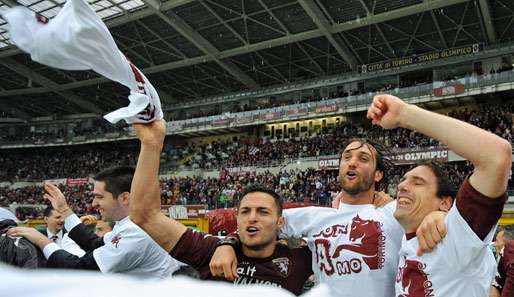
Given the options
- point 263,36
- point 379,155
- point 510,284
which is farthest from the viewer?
point 263,36

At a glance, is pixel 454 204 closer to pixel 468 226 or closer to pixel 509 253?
pixel 468 226

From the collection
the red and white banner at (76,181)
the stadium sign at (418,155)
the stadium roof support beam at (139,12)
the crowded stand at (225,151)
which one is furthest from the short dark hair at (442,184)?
the red and white banner at (76,181)

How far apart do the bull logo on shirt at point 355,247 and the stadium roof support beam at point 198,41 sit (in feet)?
87.9

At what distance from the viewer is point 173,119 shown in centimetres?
4034

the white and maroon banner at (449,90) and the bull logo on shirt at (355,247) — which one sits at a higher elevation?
the white and maroon banner at (449,90)

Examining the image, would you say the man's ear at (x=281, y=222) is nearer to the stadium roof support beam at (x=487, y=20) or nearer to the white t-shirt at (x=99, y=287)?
the white t-shirt at (x=99, y=287)

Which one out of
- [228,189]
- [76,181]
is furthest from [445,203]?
[76,181]

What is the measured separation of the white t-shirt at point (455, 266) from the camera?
78.9 inches

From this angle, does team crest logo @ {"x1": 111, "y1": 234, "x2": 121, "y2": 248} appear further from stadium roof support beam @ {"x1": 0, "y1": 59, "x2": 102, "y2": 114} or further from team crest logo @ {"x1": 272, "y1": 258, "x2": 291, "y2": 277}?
stadium roof support beam @ {"x1": 0, "y1": 59, "x2": 102, "y2": 114}

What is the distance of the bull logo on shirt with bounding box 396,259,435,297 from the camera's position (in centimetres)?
219

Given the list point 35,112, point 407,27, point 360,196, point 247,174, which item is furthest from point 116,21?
point 360,196

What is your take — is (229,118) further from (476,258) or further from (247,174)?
(476,258)

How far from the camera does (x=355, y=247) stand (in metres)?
2.66

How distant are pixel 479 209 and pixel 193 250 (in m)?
A: 1.54
